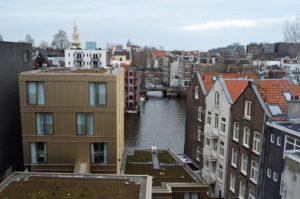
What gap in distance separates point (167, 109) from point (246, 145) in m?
62.0

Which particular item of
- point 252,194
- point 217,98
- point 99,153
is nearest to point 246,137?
point 252,194

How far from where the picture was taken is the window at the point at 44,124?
23.2 meters

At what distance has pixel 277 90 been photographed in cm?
2409

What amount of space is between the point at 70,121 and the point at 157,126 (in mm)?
43467

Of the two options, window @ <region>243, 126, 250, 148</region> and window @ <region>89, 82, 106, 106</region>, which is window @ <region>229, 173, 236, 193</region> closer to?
window @ <region>243, 126, 250, 148</region>

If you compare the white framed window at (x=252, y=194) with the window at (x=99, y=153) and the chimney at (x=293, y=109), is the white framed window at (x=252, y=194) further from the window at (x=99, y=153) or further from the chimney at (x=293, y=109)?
the window at (x=99, y=153)

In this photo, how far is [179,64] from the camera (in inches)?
4963

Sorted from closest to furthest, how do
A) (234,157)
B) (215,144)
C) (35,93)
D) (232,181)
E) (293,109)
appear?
(293,109) < (35,93) < (234,157) < (232,181) < (215,144)

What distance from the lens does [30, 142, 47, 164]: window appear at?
77.4 feet

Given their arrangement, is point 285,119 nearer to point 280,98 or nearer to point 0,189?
point 280,98

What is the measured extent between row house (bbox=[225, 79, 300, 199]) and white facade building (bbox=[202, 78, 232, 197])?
3.38 ft

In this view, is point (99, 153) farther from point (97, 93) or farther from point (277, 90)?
point (277, 90)

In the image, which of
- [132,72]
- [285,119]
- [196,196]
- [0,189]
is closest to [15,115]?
[0,189]

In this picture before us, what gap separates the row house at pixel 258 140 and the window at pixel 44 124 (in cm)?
1420
